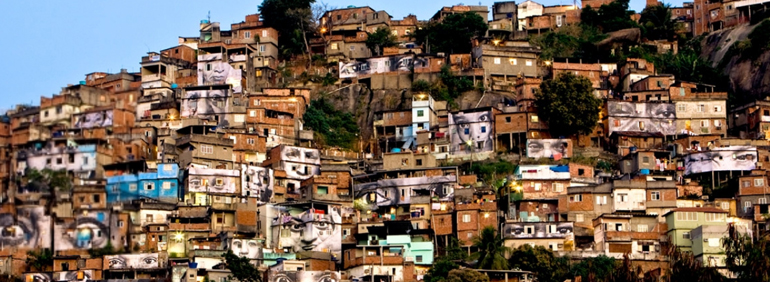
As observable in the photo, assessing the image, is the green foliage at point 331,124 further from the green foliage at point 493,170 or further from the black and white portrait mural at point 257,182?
the green foliage at point 493,170

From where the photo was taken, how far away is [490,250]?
49.3 meters

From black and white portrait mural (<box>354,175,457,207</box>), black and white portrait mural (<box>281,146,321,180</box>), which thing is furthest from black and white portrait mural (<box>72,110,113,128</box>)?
black and white portrait mural (<box>281,146,321,180</box>)

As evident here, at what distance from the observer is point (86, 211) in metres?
11.7

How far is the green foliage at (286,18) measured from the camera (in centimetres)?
7775

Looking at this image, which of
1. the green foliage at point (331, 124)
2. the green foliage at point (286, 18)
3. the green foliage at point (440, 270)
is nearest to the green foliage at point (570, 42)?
the green foliage at point (331, 124)

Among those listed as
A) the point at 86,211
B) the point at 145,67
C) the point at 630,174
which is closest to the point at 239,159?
the point at 145,67

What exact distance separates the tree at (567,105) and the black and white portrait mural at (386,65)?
994cm

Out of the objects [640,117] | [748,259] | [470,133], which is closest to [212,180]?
[470,133]

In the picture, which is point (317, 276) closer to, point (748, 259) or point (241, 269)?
point (241, 269)

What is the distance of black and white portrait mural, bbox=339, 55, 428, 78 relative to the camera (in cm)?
7069

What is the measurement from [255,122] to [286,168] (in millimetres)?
4654

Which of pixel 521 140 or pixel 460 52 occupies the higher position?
pixel 460 52

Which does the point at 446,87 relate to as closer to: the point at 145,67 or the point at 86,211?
the point at 145,67

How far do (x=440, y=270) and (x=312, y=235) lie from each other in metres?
8.28
